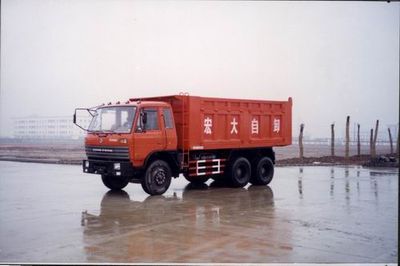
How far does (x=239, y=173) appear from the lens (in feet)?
43.3

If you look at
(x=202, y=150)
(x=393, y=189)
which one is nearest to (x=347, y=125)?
(x=393, y=189)

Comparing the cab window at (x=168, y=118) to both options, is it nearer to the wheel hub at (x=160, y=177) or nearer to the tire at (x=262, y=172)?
the wheel hub at (x=160, y=177)

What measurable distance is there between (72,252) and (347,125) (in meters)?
20.8

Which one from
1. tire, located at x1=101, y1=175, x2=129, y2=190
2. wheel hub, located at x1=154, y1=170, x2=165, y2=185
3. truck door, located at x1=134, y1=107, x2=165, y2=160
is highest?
truck door, located at x1=134, y1=107, x2=165, y2=160

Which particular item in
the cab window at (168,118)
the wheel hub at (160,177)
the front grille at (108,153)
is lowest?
the wheel hub at (160,177)

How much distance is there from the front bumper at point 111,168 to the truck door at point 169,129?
1.11 meters

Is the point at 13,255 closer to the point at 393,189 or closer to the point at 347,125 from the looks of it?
the point at 393,189

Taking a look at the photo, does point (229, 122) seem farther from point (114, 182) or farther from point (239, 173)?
point (114, 182)

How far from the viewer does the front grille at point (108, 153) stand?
10.5 m

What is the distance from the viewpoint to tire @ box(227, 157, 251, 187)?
12.9m

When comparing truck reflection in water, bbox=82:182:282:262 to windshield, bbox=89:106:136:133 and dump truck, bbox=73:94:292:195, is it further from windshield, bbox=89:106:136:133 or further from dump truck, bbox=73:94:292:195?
windshield, bbox=89:106:136:133

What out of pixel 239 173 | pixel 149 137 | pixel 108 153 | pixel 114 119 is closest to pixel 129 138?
pixel 149 137

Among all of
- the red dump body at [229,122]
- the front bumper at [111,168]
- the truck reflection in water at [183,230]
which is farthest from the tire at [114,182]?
the red dump body at [229,122]

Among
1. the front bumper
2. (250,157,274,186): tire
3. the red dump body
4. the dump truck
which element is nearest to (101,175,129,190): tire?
the dump truck
